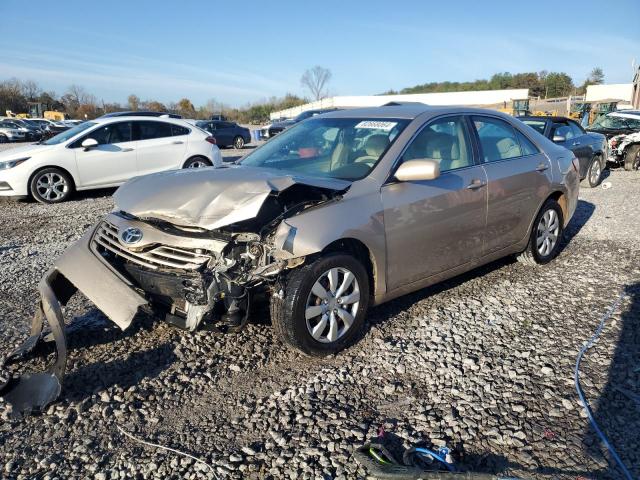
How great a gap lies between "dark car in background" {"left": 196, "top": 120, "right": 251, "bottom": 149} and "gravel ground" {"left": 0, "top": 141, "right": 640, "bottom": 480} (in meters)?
21.5

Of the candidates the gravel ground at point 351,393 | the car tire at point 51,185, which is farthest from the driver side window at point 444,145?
the car tire at point 51,185

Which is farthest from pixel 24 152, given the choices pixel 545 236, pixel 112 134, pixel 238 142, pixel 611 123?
pixel 238 142

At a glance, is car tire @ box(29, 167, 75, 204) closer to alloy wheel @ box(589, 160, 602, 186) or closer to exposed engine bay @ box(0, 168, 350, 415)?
exposed engine bay @ box(0, 168, 350, 415)

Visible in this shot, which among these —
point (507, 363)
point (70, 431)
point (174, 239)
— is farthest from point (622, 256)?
point (70, 431)

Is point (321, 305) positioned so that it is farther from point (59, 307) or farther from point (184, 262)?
point (59, 307)

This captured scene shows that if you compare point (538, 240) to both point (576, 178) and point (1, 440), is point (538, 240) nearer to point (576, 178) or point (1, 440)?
point (576, 178)

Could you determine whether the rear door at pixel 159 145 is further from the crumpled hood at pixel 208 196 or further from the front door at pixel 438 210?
the front door at pixel 438 210

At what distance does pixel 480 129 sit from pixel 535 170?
33.3 inches

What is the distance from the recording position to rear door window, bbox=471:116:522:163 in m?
4.51

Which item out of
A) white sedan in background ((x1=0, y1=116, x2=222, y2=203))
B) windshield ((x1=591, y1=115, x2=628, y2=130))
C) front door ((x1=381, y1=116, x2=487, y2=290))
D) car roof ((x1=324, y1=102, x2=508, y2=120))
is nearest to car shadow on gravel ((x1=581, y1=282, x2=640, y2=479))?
front door ((x1=381, y1=116, x2=487, y2=290))

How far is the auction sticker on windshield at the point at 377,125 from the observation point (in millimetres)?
4041

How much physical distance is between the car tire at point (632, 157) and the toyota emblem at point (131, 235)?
13953 mm

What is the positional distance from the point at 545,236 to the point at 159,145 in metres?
7.84

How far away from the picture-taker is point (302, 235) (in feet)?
10.2
